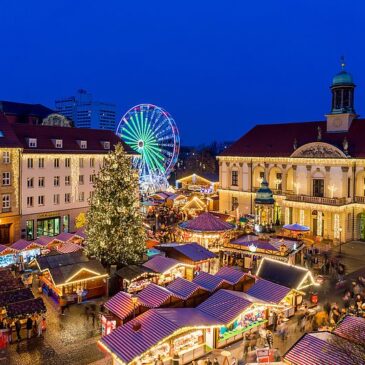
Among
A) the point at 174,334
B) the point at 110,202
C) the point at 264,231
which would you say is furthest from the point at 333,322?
the point at 110,202

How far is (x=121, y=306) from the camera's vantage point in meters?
21.2

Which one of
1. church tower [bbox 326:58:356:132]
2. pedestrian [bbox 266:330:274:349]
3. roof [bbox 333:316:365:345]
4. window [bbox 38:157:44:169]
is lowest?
pedestrian [bbox 266:330:274:349]

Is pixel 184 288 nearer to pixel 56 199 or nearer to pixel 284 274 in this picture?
pixel 284 274

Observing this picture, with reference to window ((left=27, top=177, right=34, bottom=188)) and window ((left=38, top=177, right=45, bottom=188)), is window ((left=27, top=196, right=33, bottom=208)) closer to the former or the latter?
window ((left=27, top=177, right=34, bottom=188))

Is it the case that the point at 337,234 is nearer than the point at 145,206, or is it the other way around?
the point at 337,234

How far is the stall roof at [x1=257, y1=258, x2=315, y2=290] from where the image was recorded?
24.3 metres

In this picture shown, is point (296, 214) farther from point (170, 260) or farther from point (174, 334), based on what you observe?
point (174, 334)

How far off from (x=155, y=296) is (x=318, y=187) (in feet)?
99.5

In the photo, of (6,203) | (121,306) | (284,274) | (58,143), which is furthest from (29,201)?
(284,274)

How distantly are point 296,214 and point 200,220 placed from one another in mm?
16800

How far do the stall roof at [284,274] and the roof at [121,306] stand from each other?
9449mm

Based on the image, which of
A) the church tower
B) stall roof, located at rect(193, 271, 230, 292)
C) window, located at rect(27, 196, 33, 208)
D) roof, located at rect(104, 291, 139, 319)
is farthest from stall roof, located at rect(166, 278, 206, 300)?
the church tower

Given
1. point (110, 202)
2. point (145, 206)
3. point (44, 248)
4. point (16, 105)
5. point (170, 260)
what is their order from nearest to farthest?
point (170, 260), point (110, 202), point (44, 248), point (145, 206), point (16, 105)

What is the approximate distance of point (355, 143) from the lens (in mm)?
44406
